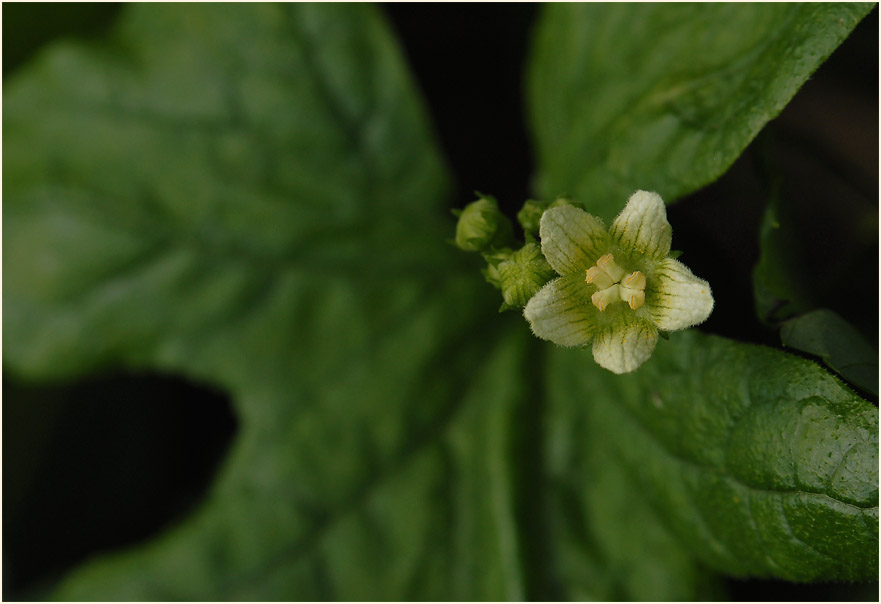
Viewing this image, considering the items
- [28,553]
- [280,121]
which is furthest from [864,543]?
[28,553]

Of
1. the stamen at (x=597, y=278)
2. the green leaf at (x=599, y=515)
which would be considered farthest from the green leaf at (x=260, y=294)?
the stamen at (x=597, y=278)

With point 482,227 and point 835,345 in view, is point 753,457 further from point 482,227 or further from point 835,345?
point 482,227

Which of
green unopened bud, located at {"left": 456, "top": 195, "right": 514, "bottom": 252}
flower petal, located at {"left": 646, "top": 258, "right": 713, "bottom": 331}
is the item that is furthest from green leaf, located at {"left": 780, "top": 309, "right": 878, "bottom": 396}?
green unopened bud, located at {"left": 456, "top": 195, "right": 514, "bottom": 252}

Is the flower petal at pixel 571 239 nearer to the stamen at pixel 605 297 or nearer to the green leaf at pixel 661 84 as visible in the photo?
the stamen at pixel 605 297

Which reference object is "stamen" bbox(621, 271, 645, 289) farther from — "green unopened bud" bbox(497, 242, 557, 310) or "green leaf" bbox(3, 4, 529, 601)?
"green leaf" bbox(3, 4, 529, 601)

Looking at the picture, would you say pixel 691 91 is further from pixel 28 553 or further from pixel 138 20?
pixel 28 553

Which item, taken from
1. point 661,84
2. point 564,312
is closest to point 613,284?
point 564,312
